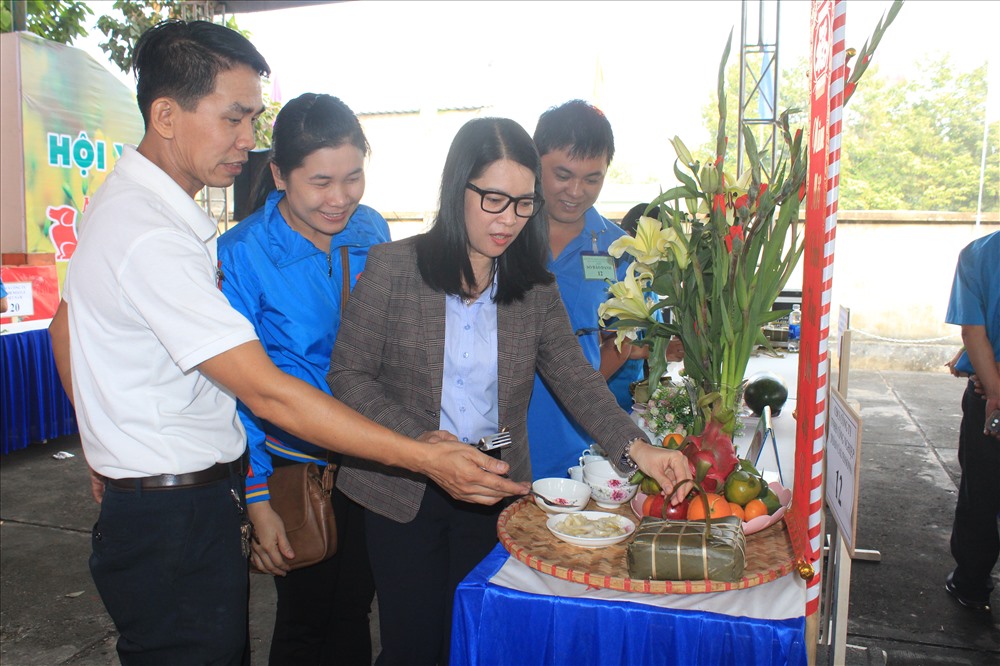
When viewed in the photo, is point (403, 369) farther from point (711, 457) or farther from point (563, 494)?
point (711, 457)

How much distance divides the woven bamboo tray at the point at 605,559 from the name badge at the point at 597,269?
89 cm

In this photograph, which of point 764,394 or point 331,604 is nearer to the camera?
point 331,604

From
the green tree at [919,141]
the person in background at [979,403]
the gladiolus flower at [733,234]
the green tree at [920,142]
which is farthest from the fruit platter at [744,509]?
the green tree at [920,142]

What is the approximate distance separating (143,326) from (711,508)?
1028mm

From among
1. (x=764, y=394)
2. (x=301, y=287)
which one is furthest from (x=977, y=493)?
(x=301, y=287)

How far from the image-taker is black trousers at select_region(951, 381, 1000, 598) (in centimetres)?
286

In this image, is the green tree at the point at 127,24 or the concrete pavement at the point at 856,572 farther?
the green tree at the point at 127,24

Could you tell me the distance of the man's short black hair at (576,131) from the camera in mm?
2184

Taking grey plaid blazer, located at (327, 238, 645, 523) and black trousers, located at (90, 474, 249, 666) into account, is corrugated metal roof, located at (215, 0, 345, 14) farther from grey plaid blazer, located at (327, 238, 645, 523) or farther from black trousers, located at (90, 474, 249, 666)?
black trousers, located at (90, 474, 249, 666)

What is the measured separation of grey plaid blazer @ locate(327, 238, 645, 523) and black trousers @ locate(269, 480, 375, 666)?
0.35 m

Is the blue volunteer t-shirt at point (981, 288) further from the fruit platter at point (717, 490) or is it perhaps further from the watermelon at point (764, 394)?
the fruit platter at point (717, 490)

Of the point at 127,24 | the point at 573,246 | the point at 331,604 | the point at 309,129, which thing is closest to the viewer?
the point at 309,129

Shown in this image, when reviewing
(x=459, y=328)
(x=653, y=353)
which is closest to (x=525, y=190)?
(x=459, y=328)

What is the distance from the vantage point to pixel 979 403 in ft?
9.38
